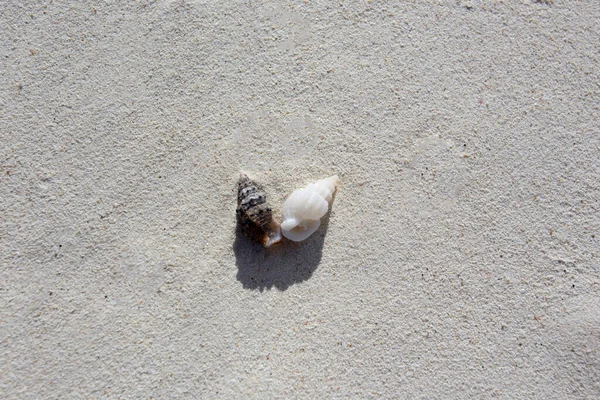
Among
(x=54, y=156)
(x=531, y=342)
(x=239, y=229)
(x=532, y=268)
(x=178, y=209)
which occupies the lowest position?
(x=531, y=342)

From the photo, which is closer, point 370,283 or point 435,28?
point 370,283

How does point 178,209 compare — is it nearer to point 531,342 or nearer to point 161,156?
point 161,156

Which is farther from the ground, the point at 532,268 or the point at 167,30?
the point at 167,30

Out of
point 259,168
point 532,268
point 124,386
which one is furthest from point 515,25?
point 124,386

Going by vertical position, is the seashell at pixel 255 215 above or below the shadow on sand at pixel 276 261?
above

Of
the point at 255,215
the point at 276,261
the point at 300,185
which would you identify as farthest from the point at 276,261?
the point at 300,185

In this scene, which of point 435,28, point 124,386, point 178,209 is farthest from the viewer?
point 435,28

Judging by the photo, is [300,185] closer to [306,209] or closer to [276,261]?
[306,209]

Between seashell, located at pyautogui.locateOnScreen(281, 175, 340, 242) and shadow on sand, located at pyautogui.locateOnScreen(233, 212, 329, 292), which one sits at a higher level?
seashell, located at pyautogui.locateOnScreen(281, 175, 340, 242)
